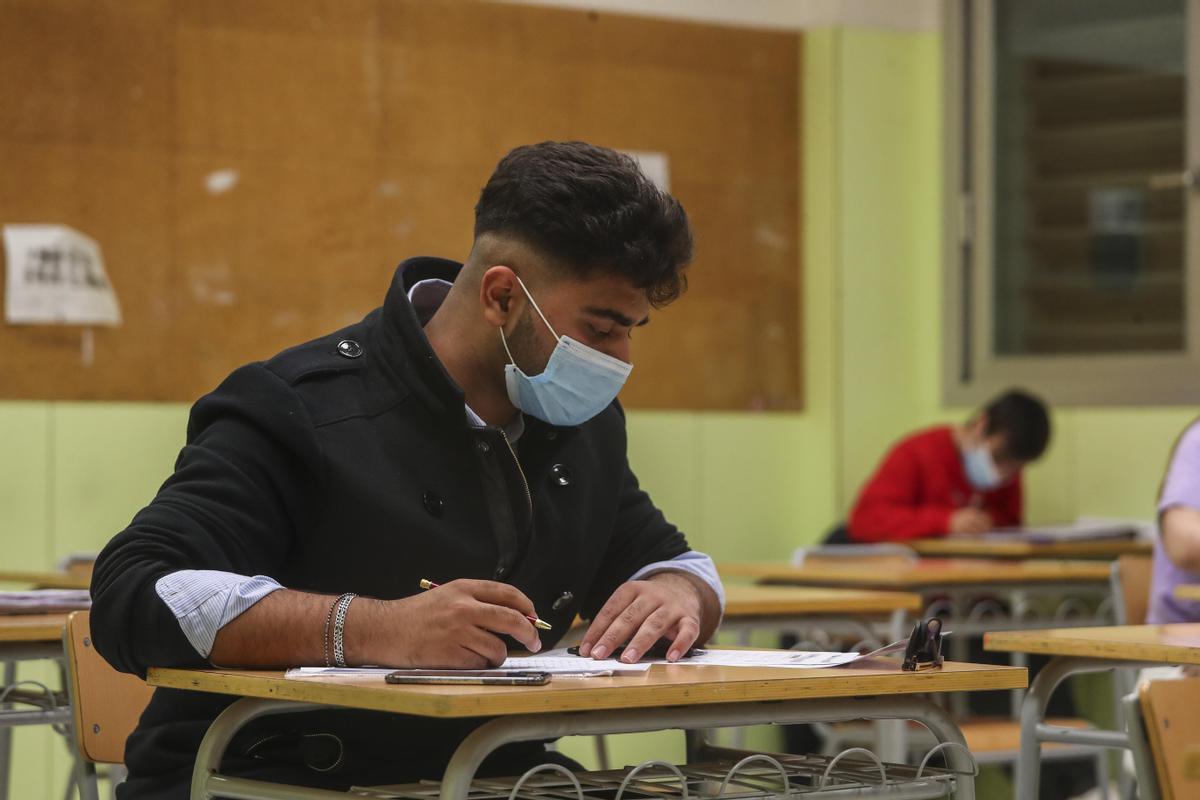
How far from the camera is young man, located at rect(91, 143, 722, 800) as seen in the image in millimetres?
1812

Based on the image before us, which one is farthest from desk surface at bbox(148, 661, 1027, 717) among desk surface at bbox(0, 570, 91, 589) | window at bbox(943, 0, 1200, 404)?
window at bbox(943, 0, 1200, 404)

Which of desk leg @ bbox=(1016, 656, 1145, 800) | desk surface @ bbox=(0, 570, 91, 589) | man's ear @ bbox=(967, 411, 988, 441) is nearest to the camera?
desk leg @ bbox=(1016, 656, 1145, 800)

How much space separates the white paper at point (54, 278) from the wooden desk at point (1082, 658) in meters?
3.10

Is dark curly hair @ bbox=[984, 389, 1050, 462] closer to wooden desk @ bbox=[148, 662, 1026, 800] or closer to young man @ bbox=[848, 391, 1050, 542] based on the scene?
young man @ bbox=[848, 391, 1050, 542]

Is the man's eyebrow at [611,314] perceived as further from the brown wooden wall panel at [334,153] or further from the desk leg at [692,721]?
the brown wooden wall panel at [334,153]

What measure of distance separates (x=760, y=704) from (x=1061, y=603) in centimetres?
415

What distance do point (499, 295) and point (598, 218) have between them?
162 mm

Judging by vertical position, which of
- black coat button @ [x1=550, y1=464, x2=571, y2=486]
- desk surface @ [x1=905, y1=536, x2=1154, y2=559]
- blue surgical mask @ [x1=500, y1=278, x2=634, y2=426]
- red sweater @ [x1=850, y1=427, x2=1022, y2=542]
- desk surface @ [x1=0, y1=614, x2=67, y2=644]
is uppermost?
blue surgical mask @ [x1=500, y1=278, x2=634, y2=426]

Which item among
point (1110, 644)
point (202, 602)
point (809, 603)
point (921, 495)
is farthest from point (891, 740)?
point (921, 495)

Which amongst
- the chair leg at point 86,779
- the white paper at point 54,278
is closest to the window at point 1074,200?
the white paper at point 54,278

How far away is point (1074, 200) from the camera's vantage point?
19.4ft

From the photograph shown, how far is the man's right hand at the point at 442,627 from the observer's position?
175 cm

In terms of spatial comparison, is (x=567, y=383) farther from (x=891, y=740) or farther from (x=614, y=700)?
(x=891, y=740)

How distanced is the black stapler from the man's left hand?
264mm
